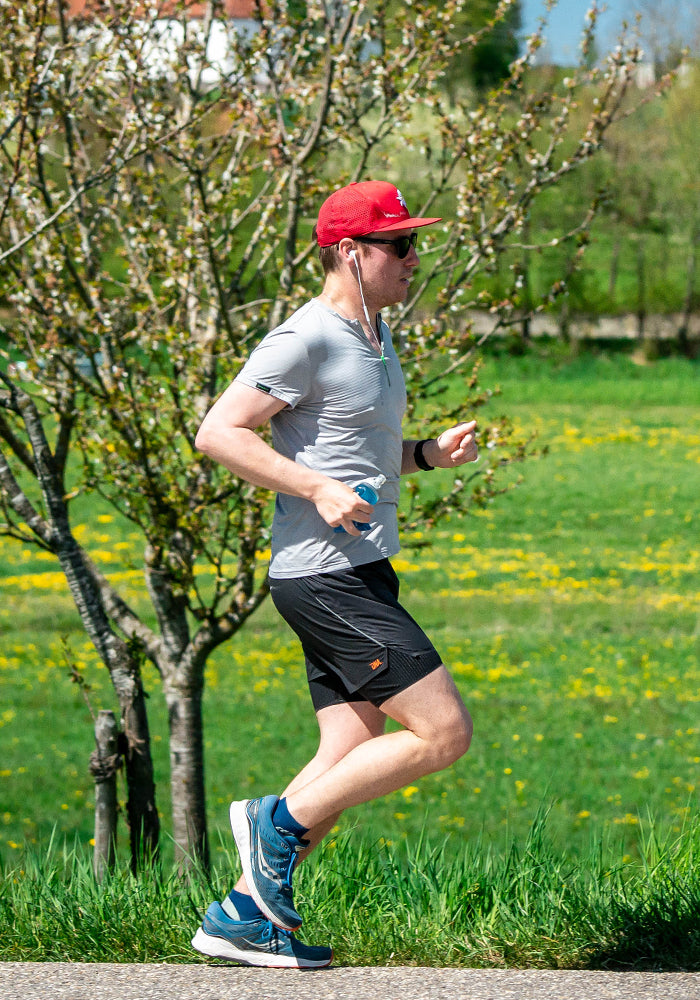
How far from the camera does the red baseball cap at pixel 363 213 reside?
3197 millimetres

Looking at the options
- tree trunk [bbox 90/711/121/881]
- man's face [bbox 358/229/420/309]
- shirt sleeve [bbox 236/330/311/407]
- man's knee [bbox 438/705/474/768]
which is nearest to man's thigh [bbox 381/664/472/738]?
man's knee [bbox 438/705/474/768]

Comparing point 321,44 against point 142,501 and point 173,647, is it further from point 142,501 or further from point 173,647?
point 173,647

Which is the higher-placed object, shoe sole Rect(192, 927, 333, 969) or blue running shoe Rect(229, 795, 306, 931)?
blue running shoe Rect(229, 795, 306, 931)

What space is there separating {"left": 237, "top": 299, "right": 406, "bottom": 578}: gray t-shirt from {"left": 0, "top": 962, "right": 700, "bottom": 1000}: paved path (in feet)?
3.08

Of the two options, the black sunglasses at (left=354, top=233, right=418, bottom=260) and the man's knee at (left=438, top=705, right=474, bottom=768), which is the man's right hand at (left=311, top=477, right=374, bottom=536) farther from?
the black sunglasses at (left=354, top=233, right=418, bottom=260)

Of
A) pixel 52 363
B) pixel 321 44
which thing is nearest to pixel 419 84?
pixel 321 44

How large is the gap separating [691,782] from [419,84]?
5.89 m

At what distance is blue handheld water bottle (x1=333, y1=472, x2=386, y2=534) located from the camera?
3.10 m

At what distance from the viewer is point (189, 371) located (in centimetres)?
490

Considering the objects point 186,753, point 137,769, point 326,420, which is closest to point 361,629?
point 326,420

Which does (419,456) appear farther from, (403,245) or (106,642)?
(106,642)

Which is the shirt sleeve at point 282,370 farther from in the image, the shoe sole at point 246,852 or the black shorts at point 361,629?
the shoe sole at point 246,852

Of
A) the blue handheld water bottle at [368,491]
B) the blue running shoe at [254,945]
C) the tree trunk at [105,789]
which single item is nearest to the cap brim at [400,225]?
the blue handheld water bottle at [368,491]

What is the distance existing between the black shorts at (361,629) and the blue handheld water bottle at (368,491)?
0.10m
